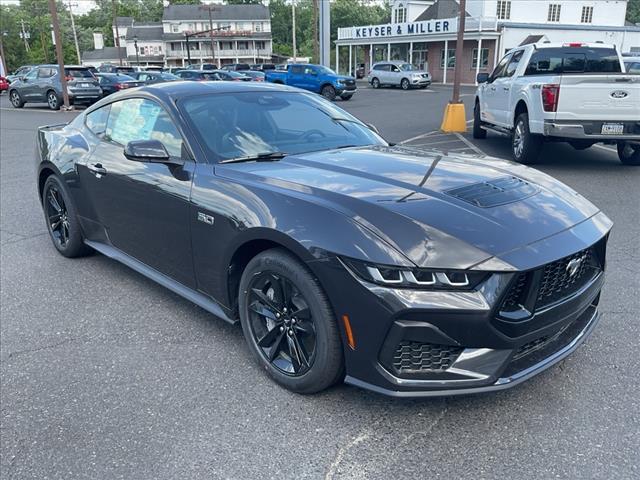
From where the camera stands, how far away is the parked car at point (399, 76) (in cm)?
3416

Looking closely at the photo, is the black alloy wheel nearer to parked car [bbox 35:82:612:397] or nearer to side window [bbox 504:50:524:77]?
parked car [bbox 35:82:612:397]

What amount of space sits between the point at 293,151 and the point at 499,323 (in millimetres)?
1816

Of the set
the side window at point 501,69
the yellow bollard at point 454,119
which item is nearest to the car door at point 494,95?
the side window at point 501,69

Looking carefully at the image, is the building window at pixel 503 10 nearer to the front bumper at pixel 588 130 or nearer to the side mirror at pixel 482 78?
the side mirror at pixel 482 78

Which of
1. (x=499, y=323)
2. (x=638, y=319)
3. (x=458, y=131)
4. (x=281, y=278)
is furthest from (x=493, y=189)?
(x=458, y=131)

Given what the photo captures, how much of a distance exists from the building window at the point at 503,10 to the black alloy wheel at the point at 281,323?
49.5 metres

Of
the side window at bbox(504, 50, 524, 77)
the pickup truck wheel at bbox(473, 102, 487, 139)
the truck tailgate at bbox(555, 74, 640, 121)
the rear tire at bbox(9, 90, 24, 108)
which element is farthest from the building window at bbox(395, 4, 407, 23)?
the truck tailgate at bbox(555, 74, 640, 121)

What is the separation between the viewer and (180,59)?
295ft

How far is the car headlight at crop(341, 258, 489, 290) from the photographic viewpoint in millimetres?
2264

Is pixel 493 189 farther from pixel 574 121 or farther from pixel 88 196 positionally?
pixel 574 121

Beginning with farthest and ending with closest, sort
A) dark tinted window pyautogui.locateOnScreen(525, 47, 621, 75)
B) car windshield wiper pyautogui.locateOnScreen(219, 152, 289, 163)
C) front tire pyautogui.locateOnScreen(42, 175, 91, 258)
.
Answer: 1. dark tinted window pyautogui.locateOnScreen(525, 47, 621, 75)
2. front tire pyautogui.locateOnScreen(42, 175, 91, 258)
3. car windshield wiper pyautogui.locateOnScreen(219, 152, 289, 163)

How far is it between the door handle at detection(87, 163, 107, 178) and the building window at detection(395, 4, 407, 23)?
2095 inches

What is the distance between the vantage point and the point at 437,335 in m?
2.28

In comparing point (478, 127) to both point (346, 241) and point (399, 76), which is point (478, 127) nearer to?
point (346, 241)
